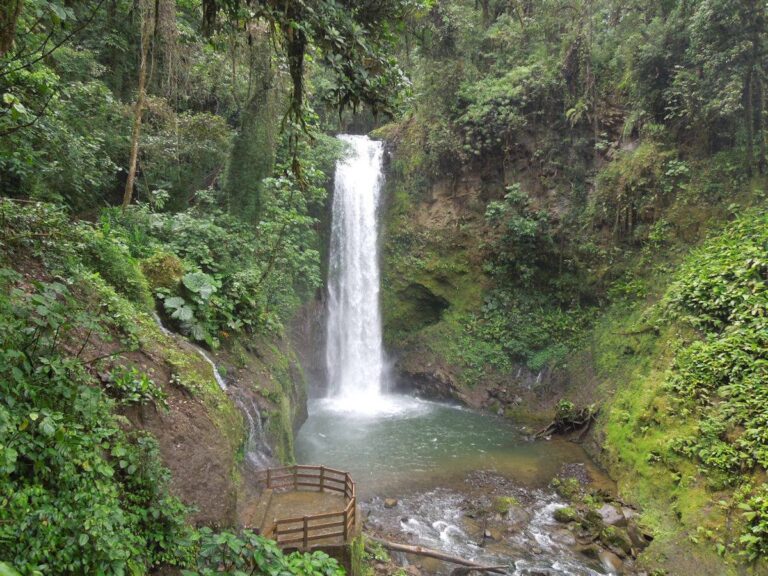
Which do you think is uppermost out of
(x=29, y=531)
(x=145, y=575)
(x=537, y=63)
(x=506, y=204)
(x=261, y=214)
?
(x=537, y=63)

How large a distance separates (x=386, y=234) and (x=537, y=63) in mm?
8522

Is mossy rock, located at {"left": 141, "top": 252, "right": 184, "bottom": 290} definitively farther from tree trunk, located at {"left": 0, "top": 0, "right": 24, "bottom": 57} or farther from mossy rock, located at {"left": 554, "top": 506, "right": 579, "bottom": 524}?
mossy rock, located at {"left": 554, "top": 506, "right": 579, "bottom": 524}

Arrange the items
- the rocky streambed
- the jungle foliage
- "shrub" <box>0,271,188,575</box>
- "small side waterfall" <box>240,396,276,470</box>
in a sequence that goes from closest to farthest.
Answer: "shrub" <box>0,271,188,575</box> < the jungle foliage < the rocky streambed < "small side waterfall" <box>240,396,276,470</box>

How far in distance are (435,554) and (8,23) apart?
28.4 ft

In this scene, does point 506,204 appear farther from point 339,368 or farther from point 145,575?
point 145,575

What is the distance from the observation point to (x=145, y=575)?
3887mm

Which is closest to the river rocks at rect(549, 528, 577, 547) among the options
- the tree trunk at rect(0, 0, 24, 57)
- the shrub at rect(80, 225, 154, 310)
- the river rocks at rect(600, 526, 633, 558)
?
the river rocks at rect(600, 526, 633, 558)

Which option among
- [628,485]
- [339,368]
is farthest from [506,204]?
[628,485]

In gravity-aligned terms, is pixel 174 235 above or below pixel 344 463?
above

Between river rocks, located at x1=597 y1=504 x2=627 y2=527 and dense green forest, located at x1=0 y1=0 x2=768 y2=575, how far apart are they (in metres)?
0.58

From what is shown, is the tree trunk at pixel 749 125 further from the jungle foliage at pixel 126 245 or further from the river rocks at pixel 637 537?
the jungle foliage at pixel 126 245

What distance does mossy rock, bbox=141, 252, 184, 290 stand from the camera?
26.9 ft

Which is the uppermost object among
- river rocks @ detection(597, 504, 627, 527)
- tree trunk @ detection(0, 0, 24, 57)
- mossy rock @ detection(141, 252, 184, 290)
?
tree trunk @ detection(0, 0, 24, 57)

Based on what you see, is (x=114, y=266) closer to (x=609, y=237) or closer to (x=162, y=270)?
(x=162, y=270)
